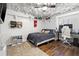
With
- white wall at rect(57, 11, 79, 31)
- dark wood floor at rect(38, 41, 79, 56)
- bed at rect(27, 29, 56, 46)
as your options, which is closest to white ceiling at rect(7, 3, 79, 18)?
Answer: white wall at rect(57, 11, 79, 31)

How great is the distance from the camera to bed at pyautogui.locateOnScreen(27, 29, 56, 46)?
191cm

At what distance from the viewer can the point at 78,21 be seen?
1.77 m

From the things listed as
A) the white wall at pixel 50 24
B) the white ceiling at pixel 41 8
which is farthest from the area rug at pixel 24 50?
the white ceiling at pixel 41 8

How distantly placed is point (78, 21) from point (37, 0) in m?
0.94

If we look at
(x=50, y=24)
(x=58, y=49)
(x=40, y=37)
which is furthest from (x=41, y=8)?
(x=58, y=49)

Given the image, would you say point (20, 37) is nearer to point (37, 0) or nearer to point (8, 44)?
point (8, 44)

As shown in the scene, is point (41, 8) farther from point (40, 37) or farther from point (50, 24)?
point (40, 37)

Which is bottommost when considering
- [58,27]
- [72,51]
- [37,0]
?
Answer: [72,51]

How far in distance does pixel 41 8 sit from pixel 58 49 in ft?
3.10

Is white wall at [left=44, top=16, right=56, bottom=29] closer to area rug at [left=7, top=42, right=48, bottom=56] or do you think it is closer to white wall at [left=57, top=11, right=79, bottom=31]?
white wall at [left=57, top=11, right=79, bottom=31]

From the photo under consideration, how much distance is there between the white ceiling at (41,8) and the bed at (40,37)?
16.2 inches

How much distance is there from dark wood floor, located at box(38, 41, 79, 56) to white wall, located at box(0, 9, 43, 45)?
0.42 m

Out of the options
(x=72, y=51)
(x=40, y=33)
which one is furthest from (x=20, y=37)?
(x=72, y=51)

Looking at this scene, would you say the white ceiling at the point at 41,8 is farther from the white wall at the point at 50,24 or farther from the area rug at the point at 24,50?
the area rug at the point at 24,50
